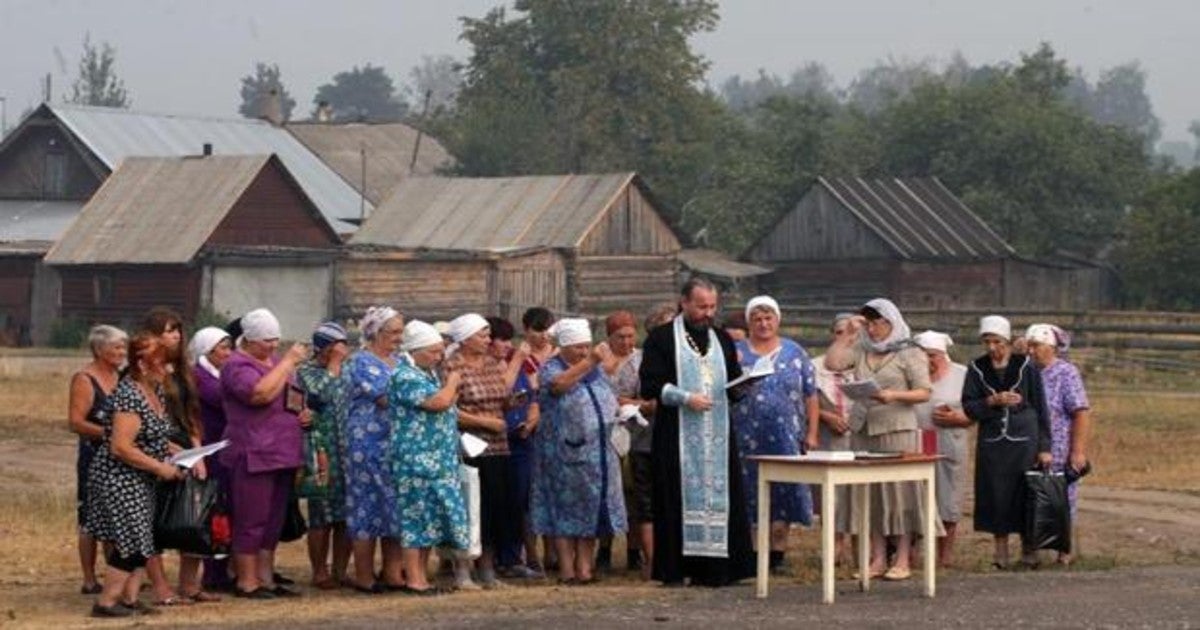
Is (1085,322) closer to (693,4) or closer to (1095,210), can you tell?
(1095,210)

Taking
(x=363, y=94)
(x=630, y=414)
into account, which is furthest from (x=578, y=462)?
(x=363, y=94)

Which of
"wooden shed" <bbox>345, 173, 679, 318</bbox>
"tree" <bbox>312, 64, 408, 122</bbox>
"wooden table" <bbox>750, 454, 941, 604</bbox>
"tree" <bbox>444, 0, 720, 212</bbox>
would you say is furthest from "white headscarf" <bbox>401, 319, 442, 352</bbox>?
"tree" <bbox>312, 64, 408, 122</bbox>

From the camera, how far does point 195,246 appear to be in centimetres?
5316

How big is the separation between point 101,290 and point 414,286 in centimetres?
751

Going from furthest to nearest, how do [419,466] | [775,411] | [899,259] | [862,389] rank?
[899,259] < [775,411] < [862,389] < [419,466]

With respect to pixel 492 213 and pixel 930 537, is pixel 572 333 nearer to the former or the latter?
pixel 930 537

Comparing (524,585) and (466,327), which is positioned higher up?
(466,327)

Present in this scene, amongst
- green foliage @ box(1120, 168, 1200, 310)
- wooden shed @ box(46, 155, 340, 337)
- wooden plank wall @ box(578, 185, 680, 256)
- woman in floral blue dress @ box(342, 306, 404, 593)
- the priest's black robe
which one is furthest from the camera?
green foliage @ box(1120, 168, 1200, 310)

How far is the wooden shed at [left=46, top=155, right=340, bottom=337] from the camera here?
2047 inches

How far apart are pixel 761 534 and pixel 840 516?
202cm

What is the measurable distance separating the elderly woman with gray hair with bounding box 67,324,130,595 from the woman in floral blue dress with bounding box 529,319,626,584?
2564 mm

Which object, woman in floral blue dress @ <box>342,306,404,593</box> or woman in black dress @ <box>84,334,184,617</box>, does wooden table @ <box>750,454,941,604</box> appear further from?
woman in black dress @ <box>84,334,184,617</box>

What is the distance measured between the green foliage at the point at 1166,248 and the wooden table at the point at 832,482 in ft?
157

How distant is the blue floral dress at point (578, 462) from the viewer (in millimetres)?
14422
